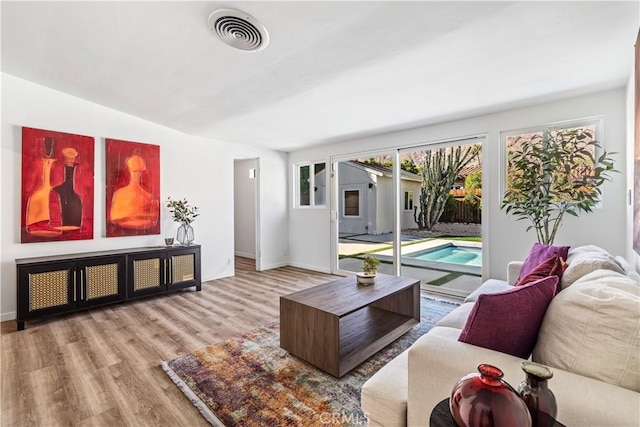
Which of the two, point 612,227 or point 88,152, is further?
point 88,152

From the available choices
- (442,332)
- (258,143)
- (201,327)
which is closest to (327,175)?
(258,143)

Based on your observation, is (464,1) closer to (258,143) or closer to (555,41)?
(555,41)

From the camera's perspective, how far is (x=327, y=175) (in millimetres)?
5418

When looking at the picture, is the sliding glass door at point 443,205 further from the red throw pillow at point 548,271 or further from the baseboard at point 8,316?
the baseboard at point 8,316

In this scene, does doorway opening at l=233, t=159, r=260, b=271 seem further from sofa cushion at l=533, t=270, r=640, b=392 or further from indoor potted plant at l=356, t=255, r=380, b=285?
sofa cushion at l=533, t=270, r=640, b=392

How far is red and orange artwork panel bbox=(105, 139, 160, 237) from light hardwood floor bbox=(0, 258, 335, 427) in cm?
104

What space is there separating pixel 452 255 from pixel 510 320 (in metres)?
6.42

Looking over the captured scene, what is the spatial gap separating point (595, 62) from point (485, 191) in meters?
1.64

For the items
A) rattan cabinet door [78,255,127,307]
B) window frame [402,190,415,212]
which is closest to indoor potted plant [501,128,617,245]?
window frame [402,190,415,212]

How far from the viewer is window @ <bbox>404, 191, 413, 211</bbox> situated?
5102mm

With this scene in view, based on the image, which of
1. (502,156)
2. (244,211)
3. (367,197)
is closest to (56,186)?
(244,211)

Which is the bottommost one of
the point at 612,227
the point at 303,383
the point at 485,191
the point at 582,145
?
the point at 303,383

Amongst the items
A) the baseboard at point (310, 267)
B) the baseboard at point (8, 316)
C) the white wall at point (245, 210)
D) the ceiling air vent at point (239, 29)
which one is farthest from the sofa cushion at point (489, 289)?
the white wall at point (245, 210)

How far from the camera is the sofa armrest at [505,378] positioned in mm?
830
